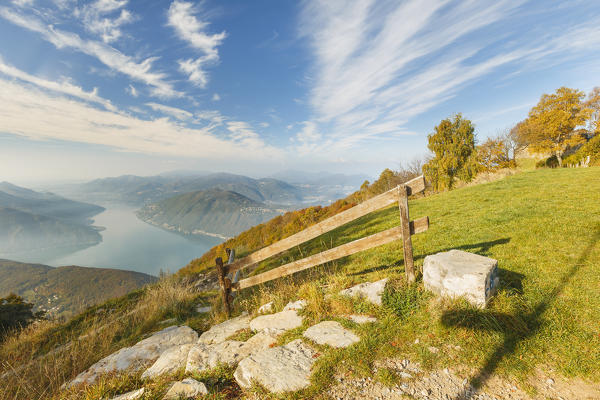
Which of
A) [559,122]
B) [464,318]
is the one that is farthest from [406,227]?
[559,122]

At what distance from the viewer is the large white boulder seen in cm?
336

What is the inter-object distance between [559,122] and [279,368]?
46.2 metres

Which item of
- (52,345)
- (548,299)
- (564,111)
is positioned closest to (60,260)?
(52,345)

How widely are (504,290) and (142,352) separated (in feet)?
22.0

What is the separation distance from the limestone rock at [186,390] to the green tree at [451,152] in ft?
95.9

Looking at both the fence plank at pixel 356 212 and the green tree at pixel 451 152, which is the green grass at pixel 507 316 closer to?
the fence plank at pixel 356 212

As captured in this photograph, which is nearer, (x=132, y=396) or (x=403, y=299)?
(x=132, y=396)

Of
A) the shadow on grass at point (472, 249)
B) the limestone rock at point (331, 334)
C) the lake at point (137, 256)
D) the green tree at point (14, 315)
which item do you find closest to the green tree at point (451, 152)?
the shadow on grass at point (472, 249)

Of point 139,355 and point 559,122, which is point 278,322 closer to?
point 139,355

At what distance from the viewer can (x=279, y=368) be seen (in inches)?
117

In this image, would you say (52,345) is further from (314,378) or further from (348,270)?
(348,270)

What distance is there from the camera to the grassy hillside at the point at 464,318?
280cm

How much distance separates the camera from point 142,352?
4336mm

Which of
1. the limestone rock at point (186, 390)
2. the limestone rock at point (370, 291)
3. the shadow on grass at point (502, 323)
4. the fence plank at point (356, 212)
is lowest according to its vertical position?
the limestone rock at point (186, 390)
